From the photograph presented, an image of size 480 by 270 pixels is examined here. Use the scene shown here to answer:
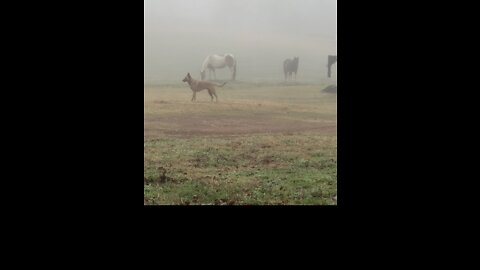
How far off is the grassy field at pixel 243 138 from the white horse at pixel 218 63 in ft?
0.40

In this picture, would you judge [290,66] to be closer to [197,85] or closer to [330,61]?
[330,61]

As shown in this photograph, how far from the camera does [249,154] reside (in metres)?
3.38

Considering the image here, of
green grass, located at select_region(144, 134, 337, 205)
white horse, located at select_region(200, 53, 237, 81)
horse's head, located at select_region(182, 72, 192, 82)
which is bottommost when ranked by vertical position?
green grass, located at select_region(144, 134, 337, 205)

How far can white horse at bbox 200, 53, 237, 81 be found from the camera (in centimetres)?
329

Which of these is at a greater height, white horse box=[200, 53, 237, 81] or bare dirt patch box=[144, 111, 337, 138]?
white horse box=[200, 53, 237, 81]

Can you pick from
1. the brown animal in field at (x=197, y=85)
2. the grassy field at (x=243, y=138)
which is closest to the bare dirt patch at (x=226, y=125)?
the grassy field at (x=243, y=138)

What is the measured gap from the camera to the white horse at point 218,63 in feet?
10.8

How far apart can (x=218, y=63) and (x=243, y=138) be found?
1.79ft

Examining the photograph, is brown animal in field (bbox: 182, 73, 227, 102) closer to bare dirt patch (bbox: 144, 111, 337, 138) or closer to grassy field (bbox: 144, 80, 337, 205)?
grassy field (bbox: 144, 80, 337, 205)

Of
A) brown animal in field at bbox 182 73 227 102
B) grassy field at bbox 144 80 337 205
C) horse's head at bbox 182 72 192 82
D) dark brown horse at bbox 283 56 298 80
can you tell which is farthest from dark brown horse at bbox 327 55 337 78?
horse's head at bbox 182 72 192 82

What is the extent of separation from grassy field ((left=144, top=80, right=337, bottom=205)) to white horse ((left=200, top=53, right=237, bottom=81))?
12cm
